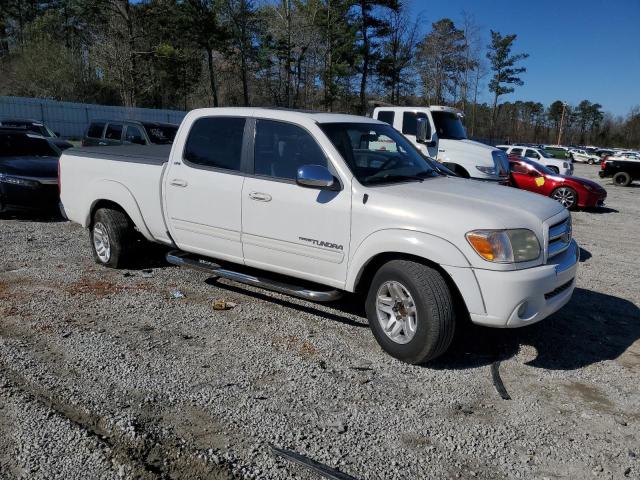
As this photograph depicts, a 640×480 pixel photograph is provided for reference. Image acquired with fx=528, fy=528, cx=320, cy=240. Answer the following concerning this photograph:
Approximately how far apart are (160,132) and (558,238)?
11.5 metres

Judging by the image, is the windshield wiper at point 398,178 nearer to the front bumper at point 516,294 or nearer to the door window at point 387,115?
the front bumper at point 516,294

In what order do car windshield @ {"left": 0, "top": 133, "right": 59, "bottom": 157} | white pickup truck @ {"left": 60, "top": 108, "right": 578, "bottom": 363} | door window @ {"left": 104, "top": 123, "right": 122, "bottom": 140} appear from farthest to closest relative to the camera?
door window @ {"left": 104, "top": 123, "right": 122, "bottom": 140}, car windshield @ {"left": 0, "top": 133, "right": 59, "bottom": 157}, white pickup truck @ {"left": 60, "top": 108, "right": 578, "bottom": 363}

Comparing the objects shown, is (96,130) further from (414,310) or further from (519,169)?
(414,310)

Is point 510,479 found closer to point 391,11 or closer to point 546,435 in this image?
point 546,435

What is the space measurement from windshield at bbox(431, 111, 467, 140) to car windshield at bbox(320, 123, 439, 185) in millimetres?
7368

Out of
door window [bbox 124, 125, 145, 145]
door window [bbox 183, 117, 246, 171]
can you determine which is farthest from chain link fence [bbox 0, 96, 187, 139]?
door window [bbox 183, 117, 246, 171]

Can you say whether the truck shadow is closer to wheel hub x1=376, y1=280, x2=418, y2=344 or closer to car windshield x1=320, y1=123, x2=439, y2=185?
wheel hub x1=376, y1=280, x2=418, y2=344

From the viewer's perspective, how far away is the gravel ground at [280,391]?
9.64 ft

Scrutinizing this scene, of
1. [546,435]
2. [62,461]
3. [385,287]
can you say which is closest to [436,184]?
[385,287]

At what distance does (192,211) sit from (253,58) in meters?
39.4

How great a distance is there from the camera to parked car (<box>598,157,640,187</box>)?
78.3 ft

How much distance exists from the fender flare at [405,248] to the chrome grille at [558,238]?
81cm

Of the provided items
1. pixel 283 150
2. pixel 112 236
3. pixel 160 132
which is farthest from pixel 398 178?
pixel 160 132

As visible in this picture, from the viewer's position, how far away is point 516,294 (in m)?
3.67
